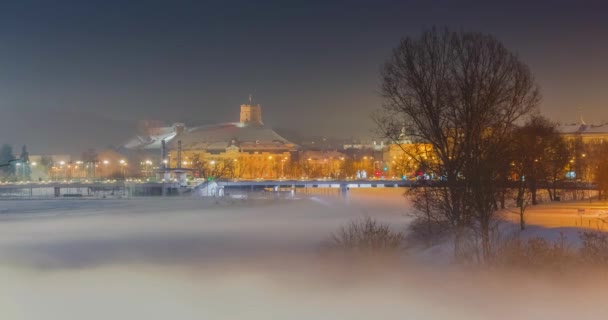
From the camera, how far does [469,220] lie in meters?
28.8

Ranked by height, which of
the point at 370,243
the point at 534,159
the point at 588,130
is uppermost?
the point at 588,130

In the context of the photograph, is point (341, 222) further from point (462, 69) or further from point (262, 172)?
point (262, 172)

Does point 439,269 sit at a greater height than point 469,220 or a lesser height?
lesser

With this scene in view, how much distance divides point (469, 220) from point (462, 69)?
5.55 meters

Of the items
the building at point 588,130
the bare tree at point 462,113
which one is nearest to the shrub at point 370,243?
the bare tree at point 462,113

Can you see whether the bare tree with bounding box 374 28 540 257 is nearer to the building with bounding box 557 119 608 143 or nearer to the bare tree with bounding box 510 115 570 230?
the bare tree with bounding box 510 115 570 230

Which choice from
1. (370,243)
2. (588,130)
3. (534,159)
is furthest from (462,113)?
(588,130)

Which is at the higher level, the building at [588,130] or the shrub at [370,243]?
the building at [588,130]

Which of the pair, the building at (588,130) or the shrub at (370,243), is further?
the building at (588,130)

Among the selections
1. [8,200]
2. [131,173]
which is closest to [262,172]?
[131,173]

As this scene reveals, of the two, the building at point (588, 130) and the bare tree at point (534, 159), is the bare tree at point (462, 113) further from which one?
the building at point (588, 130)

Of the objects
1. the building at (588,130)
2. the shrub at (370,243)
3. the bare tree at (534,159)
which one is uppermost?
the building at (588,130)

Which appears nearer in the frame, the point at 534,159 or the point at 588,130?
the point at 534,159

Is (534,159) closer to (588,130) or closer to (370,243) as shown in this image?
(370,243)
